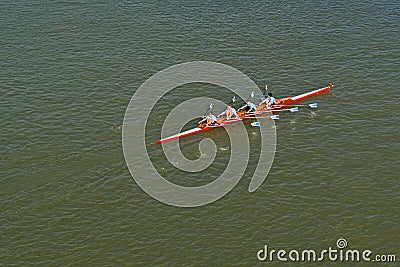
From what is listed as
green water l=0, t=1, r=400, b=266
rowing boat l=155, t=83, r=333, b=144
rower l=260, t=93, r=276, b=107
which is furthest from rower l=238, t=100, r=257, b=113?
green water l=0, t=1, r=400, b=266

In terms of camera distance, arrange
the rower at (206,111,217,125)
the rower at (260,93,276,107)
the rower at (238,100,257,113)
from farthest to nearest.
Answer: the rower at (260,93,276,107)
the rower at (238,100,257,113)
the rower at (206,111,217,125)

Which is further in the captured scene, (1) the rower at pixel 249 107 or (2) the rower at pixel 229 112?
(1) the rower at pixel 249 107

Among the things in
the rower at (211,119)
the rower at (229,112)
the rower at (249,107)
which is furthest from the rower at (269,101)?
the rower at (211,119)

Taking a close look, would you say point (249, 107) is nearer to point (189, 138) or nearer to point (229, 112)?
point (229, 112)

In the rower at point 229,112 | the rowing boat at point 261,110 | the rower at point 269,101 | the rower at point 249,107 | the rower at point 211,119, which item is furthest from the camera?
the rower at point 269,101

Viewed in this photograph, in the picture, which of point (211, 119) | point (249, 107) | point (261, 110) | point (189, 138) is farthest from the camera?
point (261, 110)

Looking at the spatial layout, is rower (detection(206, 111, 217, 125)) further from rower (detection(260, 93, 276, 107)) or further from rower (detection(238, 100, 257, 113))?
rower (detection(260, 93, 276, 107))

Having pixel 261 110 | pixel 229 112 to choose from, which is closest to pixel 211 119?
pixel 229 112

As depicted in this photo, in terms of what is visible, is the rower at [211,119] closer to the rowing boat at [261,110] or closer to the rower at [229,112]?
the rowing boat at [261,110]
